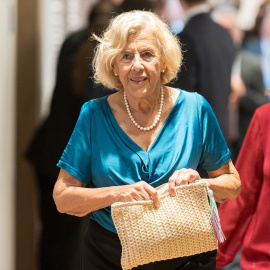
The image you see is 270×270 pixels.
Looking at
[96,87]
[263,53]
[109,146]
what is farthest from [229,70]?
[263,53]

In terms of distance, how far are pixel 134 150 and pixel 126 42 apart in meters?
0.32

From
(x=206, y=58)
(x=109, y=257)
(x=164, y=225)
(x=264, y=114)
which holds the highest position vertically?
(x=206, y=58)

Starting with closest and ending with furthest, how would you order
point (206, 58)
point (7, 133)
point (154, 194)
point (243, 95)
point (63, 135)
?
point (154, 194), point (63, 135), point (206, 58), point (243, 95), point (7, 133)

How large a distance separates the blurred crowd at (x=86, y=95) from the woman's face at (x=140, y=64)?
152 millimetres

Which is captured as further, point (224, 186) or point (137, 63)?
point (224, 186)

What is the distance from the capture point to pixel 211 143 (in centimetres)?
208

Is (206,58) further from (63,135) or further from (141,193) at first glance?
(141,193)

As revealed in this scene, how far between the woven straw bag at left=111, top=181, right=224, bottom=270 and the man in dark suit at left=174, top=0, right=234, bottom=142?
43 cm

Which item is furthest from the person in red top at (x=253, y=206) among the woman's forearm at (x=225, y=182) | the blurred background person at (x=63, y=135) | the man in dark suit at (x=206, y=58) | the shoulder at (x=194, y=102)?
the blurred background person at (x=63, y=135)

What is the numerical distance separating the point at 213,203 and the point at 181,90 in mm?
384

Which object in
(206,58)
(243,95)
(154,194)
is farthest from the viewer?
(243,95)

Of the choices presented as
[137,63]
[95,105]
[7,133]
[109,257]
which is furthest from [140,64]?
[7,133]

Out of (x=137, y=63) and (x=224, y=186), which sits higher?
(x=137, y=63)

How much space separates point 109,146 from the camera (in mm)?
2027
